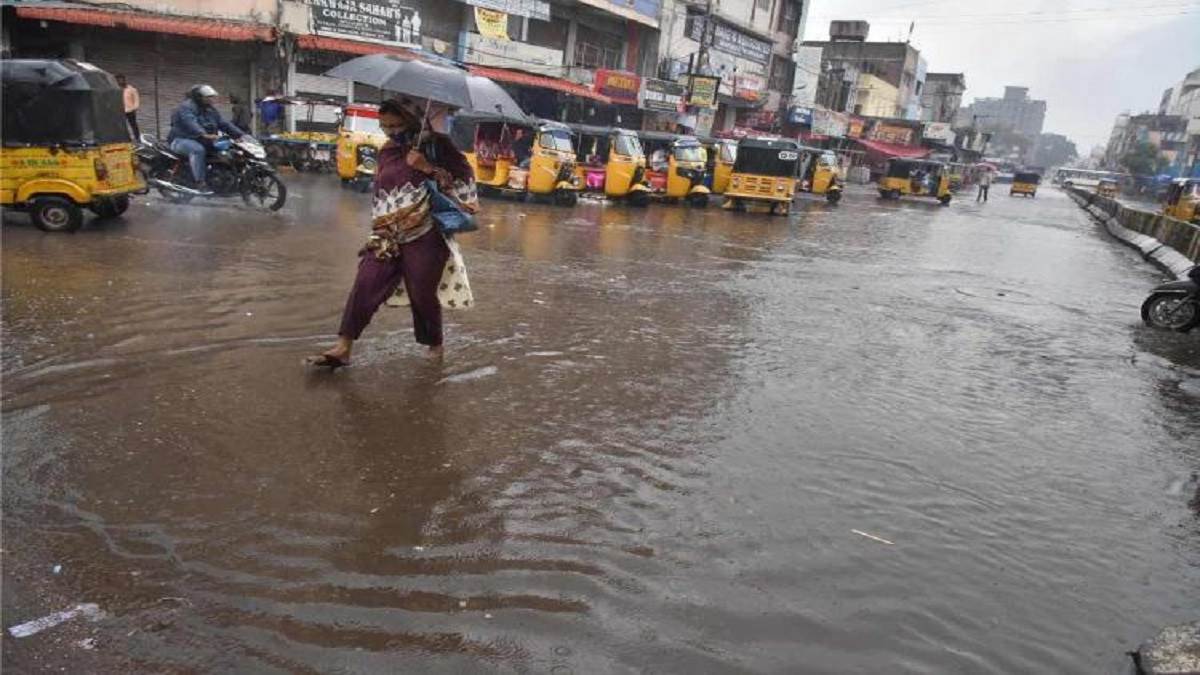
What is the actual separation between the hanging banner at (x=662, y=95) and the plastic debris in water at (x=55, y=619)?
99.2ft

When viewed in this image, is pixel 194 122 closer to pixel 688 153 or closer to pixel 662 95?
pixel 688 153

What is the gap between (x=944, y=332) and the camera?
26.0 ft

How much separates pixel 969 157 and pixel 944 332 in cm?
8845

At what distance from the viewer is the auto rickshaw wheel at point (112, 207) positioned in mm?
9135

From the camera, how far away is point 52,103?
801cm

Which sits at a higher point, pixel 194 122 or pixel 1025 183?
pixel 1025 183

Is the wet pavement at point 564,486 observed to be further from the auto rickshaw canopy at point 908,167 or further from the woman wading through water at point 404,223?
the auto rickshaw canopy at point 908,167

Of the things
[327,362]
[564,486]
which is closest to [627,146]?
[327,362]

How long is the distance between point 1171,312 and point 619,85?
23.4 metres

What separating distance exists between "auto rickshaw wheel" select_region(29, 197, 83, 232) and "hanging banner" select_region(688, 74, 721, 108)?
2657cm

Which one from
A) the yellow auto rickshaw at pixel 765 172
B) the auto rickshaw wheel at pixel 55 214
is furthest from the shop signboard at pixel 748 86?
the auto rickshaw wheel at pixel 55 214

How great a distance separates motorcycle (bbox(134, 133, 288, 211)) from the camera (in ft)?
35.6

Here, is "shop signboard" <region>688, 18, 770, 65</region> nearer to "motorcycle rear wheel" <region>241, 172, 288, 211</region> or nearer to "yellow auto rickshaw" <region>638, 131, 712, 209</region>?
"yellow auto rickshaw" <region>638, 131, 712, 209</region>

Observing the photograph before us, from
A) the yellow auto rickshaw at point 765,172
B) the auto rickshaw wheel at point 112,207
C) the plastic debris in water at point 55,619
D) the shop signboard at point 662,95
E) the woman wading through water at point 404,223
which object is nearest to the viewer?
the plastic debris in water at point 55,619
